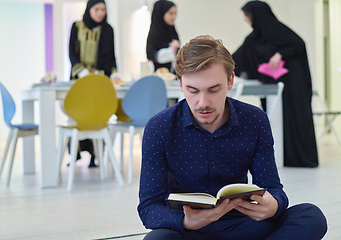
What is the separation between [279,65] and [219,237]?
257 centimetres

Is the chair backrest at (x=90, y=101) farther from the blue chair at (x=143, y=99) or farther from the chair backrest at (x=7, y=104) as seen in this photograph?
the chair backrest at (x=7, y=104)

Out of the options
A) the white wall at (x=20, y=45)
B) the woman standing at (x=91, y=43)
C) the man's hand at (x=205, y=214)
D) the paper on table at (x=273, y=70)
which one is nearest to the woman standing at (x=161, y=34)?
the woman standing at (x=91, y=43)

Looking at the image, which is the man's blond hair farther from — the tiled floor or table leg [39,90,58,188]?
table leg [39,90,58,188]

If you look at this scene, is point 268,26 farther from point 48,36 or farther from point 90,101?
point 48,36

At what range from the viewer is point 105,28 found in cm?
369

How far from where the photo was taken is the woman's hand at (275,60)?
3.43 meters

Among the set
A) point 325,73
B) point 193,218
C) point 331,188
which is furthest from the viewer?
point 325,73

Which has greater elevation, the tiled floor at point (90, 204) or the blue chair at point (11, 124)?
the blue chair at point (11, 124)

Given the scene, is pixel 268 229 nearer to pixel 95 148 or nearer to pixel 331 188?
pixel 331 188

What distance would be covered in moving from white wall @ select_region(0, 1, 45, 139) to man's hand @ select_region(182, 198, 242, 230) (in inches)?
263

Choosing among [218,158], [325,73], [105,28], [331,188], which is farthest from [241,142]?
[325,73]

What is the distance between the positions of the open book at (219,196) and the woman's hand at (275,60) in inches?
104

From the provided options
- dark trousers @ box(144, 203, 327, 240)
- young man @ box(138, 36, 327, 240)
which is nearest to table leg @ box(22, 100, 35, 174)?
young man @ box(138, 36, 327, 240)

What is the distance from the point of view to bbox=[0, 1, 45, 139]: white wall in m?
7.00
